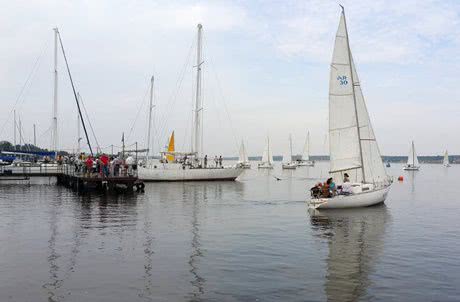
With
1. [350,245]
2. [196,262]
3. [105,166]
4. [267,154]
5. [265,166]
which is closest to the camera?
[196,262]

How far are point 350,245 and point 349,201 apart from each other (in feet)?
38.6

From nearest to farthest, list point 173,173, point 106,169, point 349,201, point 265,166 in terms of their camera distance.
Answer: point 349,201
point 106,169
point 173,173
point 265,166

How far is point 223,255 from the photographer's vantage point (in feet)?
52.3

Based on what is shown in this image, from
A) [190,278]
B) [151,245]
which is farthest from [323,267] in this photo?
[151,245]

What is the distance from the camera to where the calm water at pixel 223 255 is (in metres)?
11.8

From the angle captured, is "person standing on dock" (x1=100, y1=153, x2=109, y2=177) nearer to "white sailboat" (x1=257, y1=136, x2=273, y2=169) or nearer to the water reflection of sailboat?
the water reflection of sailboat

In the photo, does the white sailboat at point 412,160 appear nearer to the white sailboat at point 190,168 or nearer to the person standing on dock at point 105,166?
the white sailboat at point 190,168

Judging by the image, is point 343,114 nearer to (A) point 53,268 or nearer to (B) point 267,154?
(A) point 53,268

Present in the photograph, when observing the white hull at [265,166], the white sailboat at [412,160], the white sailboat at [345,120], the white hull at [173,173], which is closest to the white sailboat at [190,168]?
the white hull at [173,173]

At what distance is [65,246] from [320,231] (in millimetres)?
11234

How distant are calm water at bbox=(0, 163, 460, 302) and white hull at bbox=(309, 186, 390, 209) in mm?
727

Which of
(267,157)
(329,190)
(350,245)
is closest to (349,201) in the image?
(329,190)

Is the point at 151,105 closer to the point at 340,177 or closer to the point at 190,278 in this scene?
the point at 340,177

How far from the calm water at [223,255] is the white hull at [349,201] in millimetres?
727
